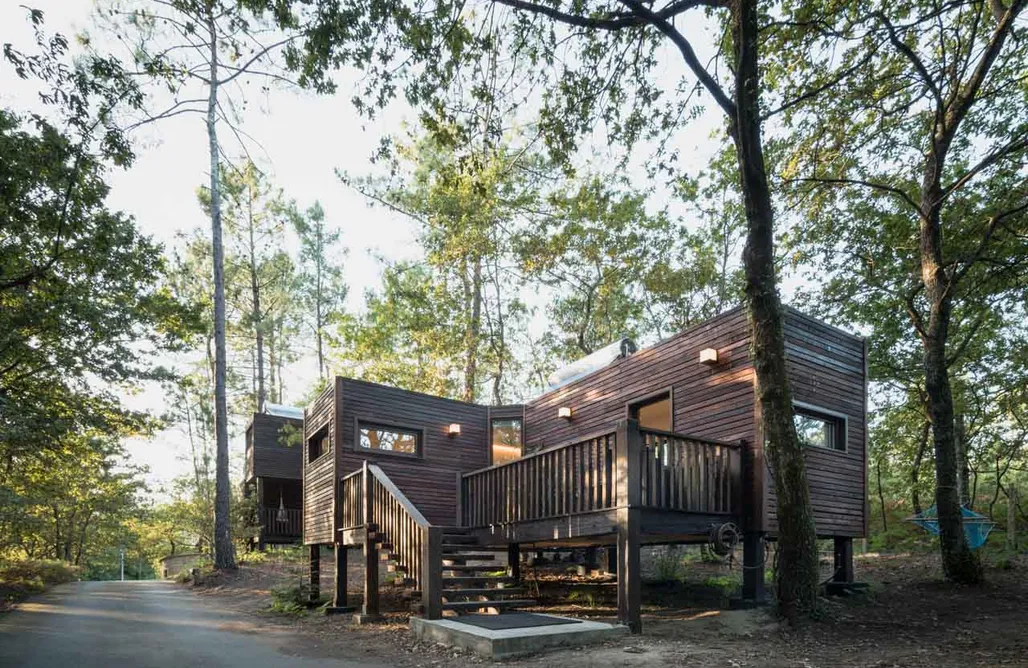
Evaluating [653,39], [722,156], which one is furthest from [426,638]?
[722,156]

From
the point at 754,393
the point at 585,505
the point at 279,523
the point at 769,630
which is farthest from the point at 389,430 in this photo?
the point at 279,523

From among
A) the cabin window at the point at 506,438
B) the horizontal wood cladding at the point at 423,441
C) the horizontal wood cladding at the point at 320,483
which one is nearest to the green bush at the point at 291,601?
the horizontal wood cladding at the point at 320,483

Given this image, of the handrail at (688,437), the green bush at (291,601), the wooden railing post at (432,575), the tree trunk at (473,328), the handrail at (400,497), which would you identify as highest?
the tree trunk at (473,328)

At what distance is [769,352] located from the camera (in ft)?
23.7

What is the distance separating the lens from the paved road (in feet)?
20.4

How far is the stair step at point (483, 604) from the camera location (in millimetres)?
7789

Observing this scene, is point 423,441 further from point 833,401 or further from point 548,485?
point 833,401

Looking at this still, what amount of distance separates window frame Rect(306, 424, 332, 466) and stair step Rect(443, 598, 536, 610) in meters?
4.58

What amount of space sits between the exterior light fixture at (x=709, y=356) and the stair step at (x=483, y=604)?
4.18 metres

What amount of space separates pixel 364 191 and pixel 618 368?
13.7 metres

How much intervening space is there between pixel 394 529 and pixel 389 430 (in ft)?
11.5

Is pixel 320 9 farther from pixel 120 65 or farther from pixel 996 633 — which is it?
pixel 996 633

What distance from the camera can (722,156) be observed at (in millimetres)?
11750

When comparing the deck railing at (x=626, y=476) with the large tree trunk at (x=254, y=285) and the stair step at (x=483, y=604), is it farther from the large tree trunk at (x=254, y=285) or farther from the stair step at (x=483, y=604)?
the large tree trunk at (x=254, y=285)
